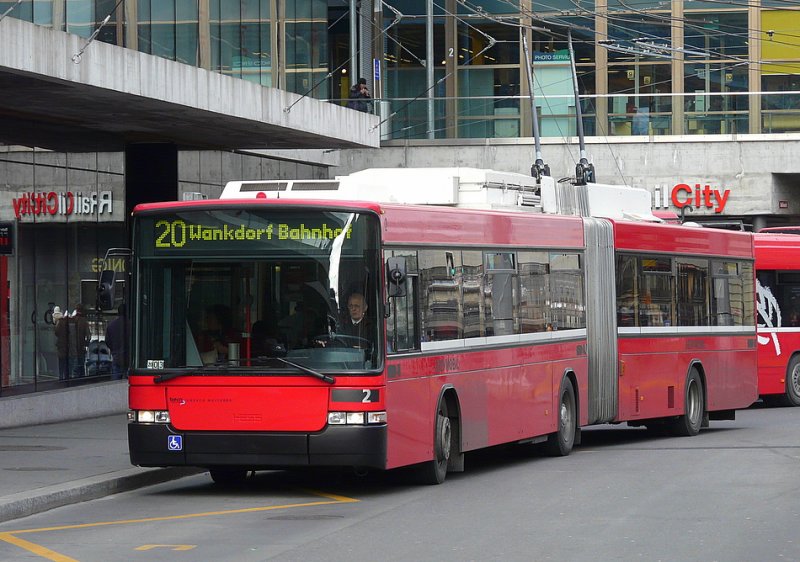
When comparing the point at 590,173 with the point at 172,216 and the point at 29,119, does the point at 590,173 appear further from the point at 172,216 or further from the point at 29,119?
the point at 172,216

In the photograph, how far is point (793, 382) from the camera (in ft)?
94.0

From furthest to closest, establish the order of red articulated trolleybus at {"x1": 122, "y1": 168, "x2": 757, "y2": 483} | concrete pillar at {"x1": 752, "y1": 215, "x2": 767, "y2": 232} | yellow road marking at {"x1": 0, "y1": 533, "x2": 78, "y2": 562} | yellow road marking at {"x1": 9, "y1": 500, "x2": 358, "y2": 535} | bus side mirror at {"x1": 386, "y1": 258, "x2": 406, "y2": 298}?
concrete pillar at {"x1": 752, "y1": 215, "x2": 767, "y2": 232} < bus side mirror at {"x1": 386, "y1": 258, "x2": 406, "y2": 298} < red articulated trolleybus at {"x1": 122, "y1": 168, "x2": 757, "y2": 483} < yellow road marking at {"x1": 9, "y1": 500, "x2": 358, "y2": 535} < yellow road marking at {"x1": 0, "y1": 533, "x2": 78, "y2": 562}

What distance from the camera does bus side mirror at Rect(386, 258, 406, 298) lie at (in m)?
13.4

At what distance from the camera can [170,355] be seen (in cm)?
1368

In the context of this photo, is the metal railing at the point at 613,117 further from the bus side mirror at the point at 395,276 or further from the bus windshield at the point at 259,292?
the bus side mirror at the point at 395,276

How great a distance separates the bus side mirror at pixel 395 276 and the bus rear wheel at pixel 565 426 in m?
4.95

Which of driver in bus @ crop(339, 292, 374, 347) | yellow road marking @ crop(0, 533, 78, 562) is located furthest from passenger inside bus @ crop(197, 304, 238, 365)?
yellow road marking @ crop(0, 533, 78, 562)

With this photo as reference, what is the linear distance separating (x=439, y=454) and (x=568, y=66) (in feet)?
110

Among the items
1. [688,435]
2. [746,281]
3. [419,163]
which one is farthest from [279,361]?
[419,163]

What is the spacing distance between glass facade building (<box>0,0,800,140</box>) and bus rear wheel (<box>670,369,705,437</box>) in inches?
556

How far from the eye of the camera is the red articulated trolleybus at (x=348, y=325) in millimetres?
13289

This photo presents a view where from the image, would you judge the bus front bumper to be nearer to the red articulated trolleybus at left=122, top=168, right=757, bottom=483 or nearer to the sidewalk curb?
the red articulated trolleybus at left=122, top=168, right=757, bottom=483

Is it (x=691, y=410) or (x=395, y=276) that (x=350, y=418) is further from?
(x=691, y=410)

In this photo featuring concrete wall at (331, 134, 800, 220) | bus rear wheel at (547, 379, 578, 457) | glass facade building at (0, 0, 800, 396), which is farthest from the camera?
concrete wall at (331, 134, 800, 220)
